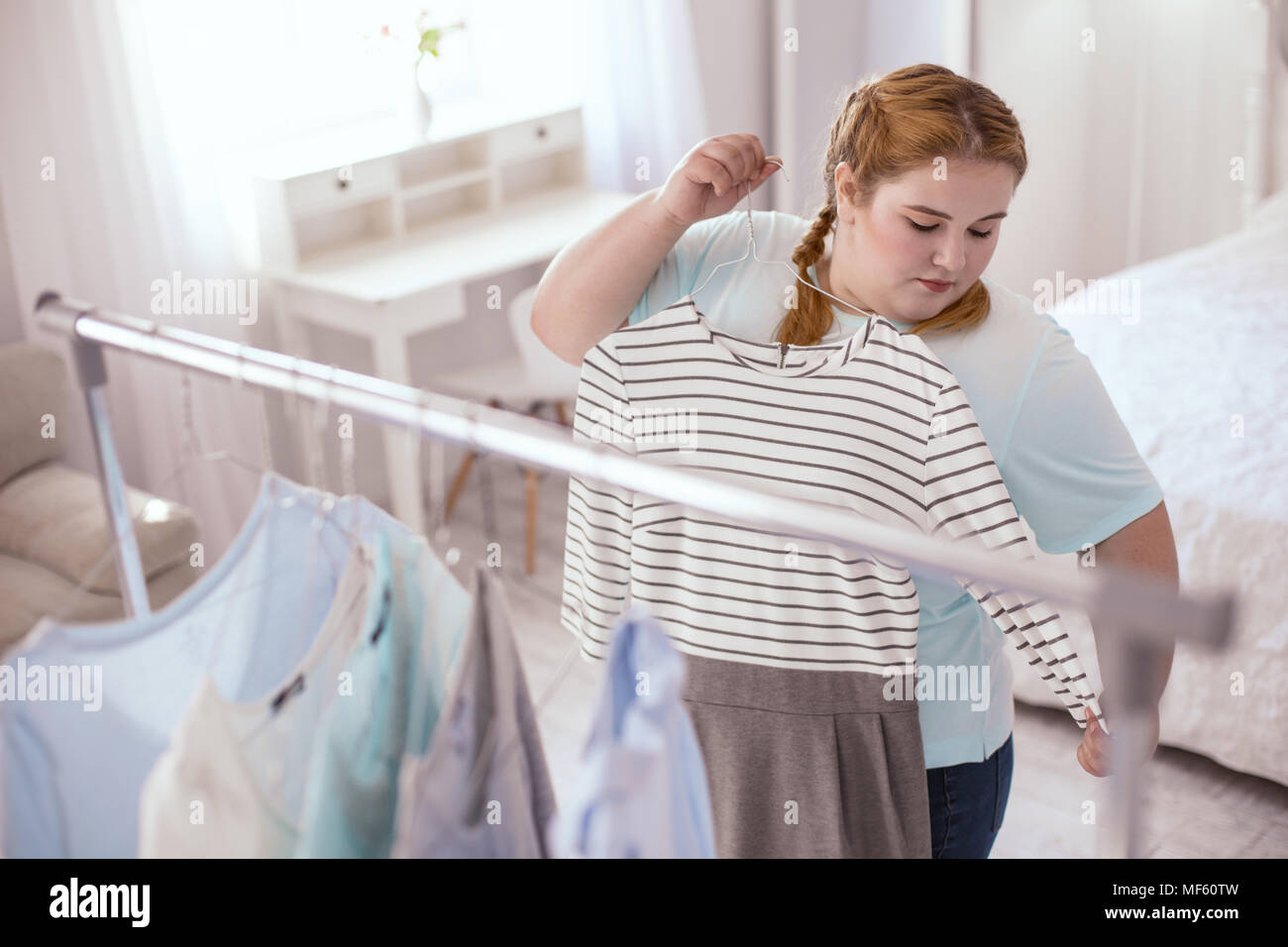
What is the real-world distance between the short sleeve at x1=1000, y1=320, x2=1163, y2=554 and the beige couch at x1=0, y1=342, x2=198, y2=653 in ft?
5.21

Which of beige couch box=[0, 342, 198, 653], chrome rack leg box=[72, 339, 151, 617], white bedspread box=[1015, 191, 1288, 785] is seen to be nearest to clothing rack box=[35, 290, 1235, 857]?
chrome rack leg box=[72, 339, 151, 617]

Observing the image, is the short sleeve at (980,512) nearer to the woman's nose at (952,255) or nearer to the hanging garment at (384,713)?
the woman's nose at (952,255)

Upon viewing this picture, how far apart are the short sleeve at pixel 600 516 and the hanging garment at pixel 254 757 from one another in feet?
0.89

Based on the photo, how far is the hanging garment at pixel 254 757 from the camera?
2.40ft

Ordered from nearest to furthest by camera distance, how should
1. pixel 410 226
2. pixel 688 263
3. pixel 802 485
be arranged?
pixel 802 485, pixel 688 263, pixel 410 226

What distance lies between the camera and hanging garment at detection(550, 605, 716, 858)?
2.08 ft

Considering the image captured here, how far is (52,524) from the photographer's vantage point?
2342 mm

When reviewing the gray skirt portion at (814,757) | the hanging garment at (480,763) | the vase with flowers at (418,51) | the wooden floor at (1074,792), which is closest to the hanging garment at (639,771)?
the hanging garment at (480,763)

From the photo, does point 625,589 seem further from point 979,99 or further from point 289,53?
point 289,53

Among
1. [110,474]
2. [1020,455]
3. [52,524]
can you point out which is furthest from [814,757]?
[52,524]

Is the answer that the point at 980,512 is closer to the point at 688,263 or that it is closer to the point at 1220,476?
the point at 688,263

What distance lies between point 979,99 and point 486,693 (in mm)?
671

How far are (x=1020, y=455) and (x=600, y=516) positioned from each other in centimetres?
35

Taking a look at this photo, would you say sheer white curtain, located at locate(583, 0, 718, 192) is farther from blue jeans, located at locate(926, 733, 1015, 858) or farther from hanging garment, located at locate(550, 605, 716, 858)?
hanging garment, located at locate(550, 605, 716, 858)
